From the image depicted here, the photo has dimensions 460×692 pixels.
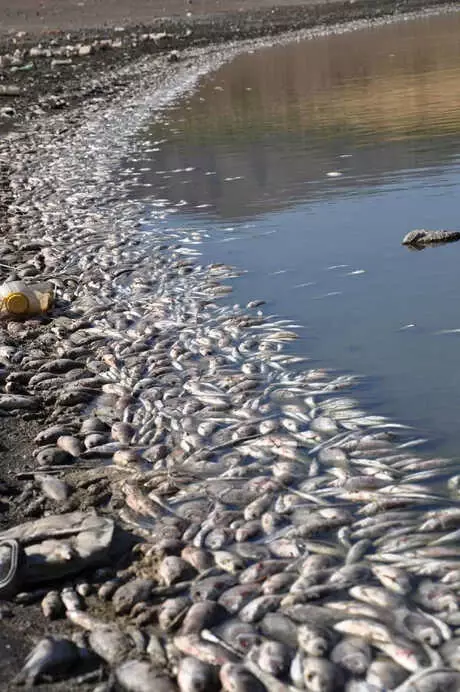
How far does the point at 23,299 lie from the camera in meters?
8.88

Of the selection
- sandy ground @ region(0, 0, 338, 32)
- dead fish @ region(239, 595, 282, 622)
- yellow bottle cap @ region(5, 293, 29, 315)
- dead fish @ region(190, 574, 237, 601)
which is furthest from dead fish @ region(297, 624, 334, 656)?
sandy ground @ region(0, 0, 338, 32)

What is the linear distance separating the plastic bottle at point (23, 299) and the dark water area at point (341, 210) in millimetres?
1918

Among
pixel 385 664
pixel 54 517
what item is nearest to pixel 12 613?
pixel 54 517

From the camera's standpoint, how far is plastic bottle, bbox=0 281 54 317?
8.84 m

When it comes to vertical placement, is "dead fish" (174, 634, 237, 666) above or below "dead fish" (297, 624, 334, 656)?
above

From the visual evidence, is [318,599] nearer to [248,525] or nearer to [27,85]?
[248,525]

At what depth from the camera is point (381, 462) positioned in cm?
552

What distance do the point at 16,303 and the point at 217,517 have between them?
4.52 m

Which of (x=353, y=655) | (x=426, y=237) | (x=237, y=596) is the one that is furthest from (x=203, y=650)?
(x=426, y=237)

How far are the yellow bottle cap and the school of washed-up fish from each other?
0.57ft

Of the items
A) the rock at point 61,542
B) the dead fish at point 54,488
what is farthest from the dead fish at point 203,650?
the dead fish at point 54,488

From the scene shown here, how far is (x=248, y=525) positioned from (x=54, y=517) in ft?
3.49

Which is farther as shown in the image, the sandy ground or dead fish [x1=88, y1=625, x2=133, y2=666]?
the sandy ground

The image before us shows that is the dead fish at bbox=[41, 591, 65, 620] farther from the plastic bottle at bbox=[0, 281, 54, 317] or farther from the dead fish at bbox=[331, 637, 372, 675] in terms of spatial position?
the plastic bottle at bbox=[0, 281, 54, 317]
